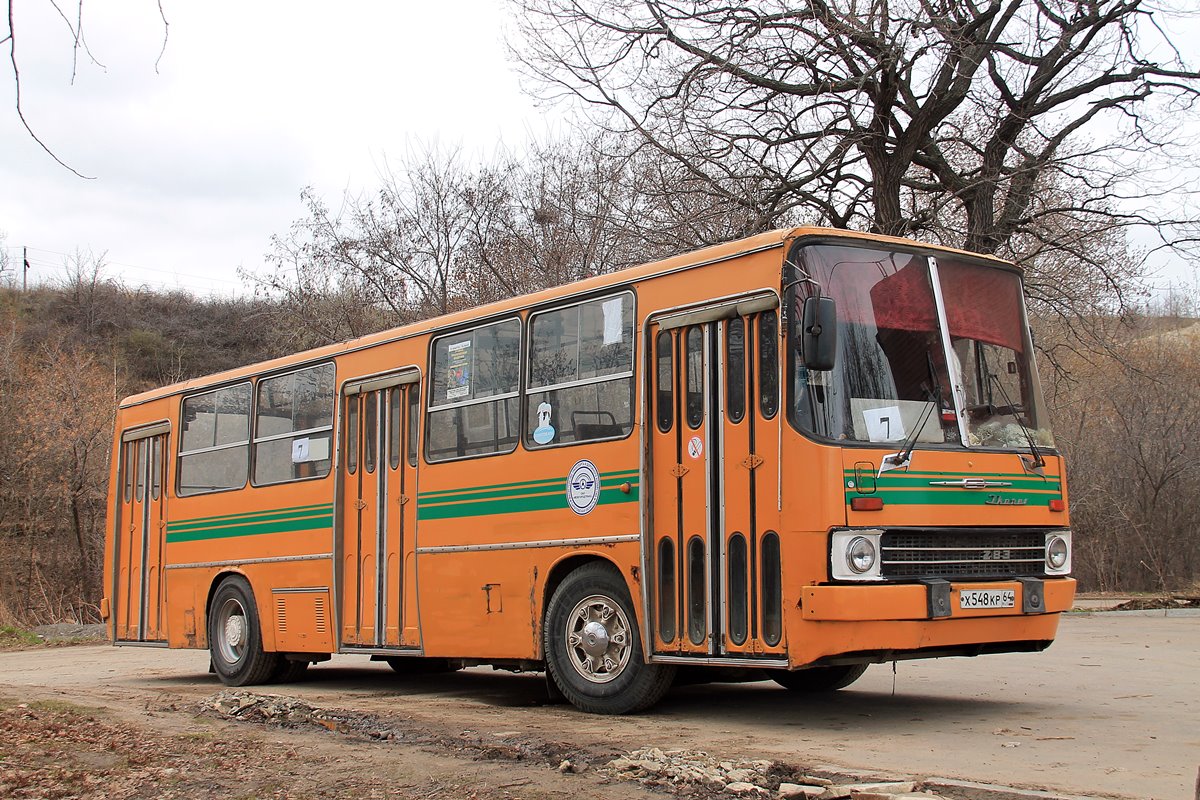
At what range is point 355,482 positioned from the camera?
12.3 meters

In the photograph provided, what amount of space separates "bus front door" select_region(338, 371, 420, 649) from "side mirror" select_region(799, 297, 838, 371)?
4.72 m

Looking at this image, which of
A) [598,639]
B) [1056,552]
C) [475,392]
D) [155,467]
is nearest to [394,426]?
[475,392]

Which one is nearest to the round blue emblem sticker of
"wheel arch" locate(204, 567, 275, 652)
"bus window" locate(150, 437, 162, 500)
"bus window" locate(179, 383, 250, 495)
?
"wheel arch" locate(204, 567, 275, 652)

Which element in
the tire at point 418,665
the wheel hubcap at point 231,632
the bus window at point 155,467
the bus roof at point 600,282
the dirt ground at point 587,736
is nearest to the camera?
the dirt ground at point 587,736

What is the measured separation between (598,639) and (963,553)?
266 centimetres

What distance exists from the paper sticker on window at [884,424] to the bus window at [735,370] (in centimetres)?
82

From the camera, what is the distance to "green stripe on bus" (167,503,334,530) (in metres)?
12.8

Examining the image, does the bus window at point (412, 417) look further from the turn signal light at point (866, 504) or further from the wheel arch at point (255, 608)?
the turn signal light at point (866, 504)

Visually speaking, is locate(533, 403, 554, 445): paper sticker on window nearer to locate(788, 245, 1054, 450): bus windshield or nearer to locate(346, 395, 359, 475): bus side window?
locate(788, 245, 1054, 450): bus windshield

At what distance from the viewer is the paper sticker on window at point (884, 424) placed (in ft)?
27.0

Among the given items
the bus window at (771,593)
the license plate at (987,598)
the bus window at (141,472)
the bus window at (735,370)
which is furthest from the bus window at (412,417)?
the bus window at (141,472)

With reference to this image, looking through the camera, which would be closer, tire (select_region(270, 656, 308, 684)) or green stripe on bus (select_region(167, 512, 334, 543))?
green stripe on bus (select_region(167, 512, 334, 543))

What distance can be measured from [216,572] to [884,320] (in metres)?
8.63

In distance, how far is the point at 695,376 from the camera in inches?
352
